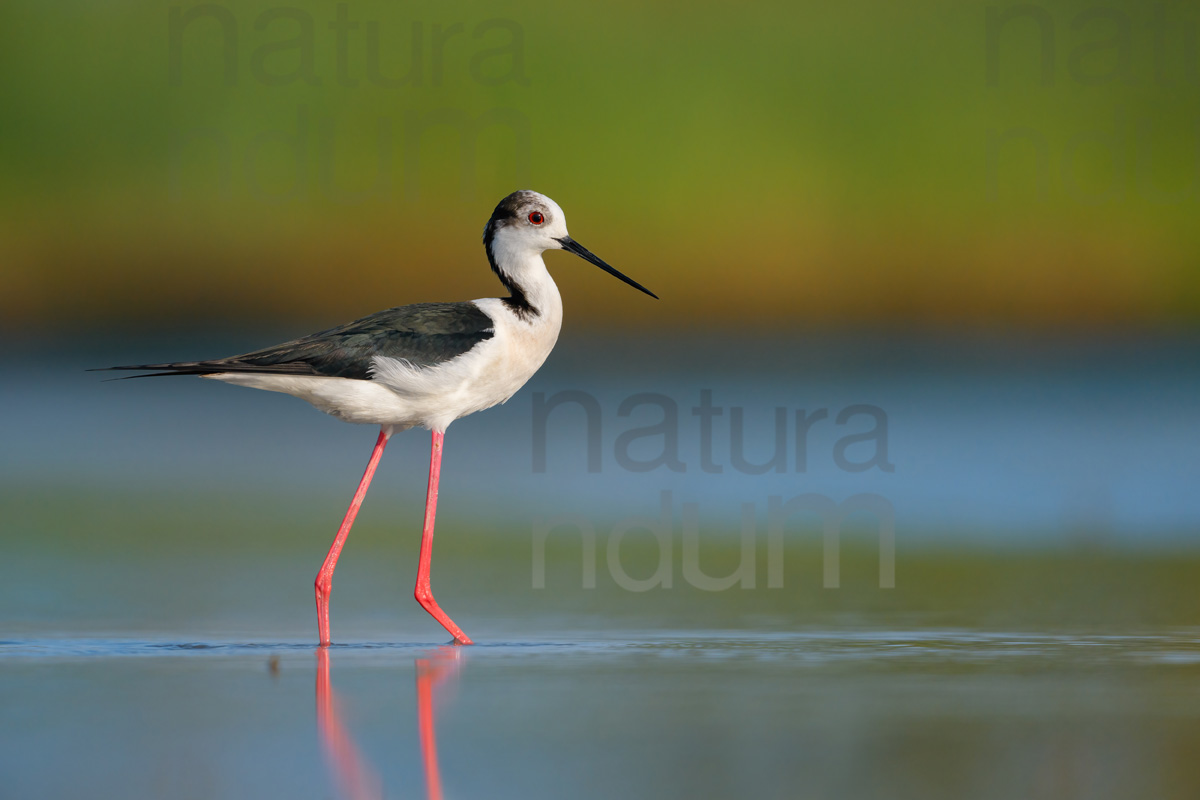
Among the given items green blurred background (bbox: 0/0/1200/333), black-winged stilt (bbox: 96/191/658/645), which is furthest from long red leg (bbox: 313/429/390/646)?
green blurred background (bbox: 0/0/1200/333)

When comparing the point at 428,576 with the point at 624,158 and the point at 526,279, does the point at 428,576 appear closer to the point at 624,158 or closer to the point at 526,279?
the point at 526,279

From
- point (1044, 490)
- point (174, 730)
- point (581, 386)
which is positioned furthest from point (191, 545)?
point (581, 386)

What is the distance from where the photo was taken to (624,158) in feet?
55.7

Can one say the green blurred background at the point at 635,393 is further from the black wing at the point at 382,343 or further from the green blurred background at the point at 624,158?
A: the black wing at the point at 382,343

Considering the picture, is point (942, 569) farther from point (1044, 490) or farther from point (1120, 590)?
point (1044, 490)

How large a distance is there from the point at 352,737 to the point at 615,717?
0.78 metres

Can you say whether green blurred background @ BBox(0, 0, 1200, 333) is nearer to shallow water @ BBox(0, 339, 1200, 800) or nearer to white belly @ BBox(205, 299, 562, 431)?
shallow water @ BBox(0, 339, 1200, 800)

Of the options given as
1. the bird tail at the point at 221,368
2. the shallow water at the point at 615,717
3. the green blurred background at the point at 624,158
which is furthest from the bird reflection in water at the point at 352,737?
the green blurred background at the point at 624,158

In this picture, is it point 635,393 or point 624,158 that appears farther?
point 624,158

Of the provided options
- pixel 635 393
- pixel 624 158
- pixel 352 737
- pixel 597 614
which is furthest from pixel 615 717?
pixel 624 158

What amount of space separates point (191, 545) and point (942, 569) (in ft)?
12.5

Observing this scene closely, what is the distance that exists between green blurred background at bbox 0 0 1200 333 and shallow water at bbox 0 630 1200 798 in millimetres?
10457

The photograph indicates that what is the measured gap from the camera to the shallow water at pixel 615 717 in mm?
3811

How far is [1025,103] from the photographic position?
57.6 feet
